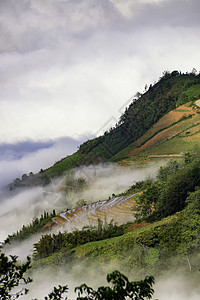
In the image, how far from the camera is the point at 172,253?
32.4m

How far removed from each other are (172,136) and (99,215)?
2364 inches

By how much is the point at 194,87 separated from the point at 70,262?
11789 centimetres

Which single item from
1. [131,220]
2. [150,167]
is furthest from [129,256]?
[150,167]

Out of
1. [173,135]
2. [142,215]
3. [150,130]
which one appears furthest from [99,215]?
[150,130]

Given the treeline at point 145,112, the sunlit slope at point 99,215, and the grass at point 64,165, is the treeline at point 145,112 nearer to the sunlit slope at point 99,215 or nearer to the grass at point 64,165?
the grass at point 64,165

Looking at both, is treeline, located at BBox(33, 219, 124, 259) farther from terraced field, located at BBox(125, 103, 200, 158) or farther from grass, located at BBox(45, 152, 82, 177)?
grass, located at BBox(45, 152, 82, 177)

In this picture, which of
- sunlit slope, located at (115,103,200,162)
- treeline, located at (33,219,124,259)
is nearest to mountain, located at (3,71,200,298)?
sunlit slope, located at (115,103,200,162)

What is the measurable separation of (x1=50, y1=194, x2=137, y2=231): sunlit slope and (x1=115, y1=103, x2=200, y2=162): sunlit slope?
3638 centimetres

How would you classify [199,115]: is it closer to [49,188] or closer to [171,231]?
[49,188]

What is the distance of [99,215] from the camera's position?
6203 cm

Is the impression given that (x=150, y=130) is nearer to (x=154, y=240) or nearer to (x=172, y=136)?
(x=172, y=136)

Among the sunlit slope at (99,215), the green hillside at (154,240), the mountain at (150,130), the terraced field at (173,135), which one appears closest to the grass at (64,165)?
the mountain at (150,130)

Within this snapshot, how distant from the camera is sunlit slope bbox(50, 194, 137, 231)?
5739 cm

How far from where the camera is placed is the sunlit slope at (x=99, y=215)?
5739 cm
